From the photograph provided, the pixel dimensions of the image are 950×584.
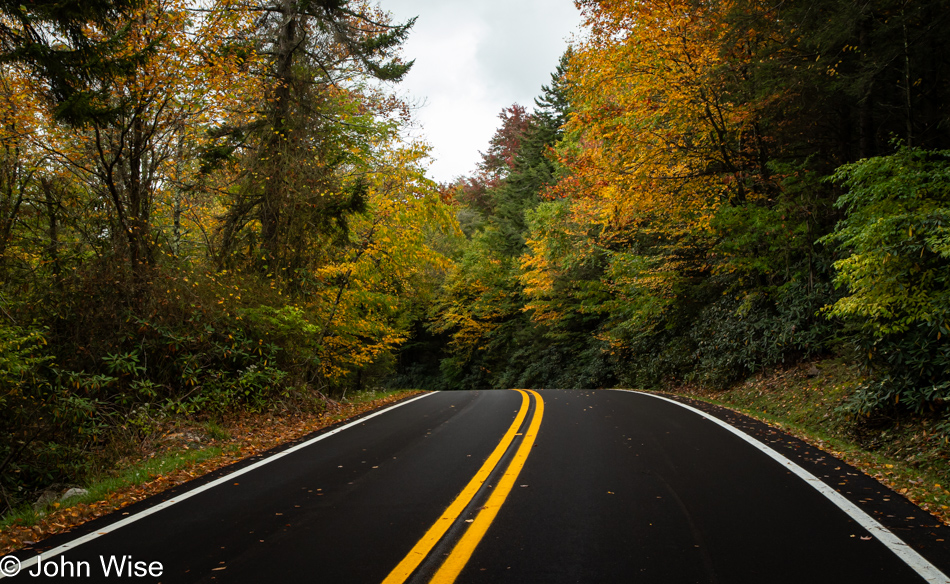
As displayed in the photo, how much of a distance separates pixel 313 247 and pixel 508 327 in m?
19.0

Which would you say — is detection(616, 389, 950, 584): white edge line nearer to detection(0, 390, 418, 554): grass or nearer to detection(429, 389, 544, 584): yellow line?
detection(429, 389, 544, 584): yellow line

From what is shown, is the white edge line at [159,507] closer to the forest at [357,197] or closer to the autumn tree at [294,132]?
the forest at [357,197]

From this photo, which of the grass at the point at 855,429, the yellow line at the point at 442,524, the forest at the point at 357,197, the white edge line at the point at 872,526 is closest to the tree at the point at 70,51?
the forest at the point at 357,197

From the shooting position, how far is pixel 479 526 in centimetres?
393

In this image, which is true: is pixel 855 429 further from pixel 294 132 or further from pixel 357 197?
pixel 294 132

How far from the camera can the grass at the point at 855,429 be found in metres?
5.18

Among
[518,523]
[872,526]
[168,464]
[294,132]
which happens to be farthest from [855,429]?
[294,132]

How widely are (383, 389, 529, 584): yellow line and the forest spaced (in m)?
4.93

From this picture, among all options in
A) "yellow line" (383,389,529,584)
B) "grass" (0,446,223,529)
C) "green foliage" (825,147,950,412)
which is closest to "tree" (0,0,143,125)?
"grass" (0,446,223,529)

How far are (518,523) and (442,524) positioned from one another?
573 millimetres

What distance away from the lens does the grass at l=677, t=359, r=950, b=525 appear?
5180 mm

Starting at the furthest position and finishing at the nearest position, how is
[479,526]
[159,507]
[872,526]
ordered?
[159,507] → [479,526] → [872,526]

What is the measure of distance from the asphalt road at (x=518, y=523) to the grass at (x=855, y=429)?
Answer: 16.6 inches

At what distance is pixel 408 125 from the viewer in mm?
14609
